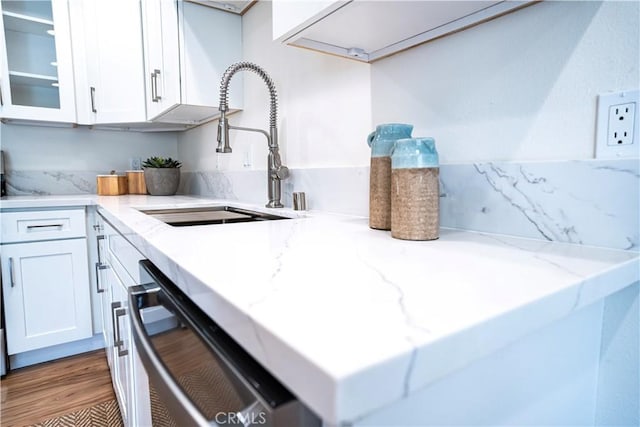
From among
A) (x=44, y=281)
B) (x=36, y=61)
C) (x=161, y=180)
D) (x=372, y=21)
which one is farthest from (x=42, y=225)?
(x=372, y=21)

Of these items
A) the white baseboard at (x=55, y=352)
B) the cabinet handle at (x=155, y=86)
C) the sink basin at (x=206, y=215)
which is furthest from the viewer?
the cabinet handle at (x=155, y=86)

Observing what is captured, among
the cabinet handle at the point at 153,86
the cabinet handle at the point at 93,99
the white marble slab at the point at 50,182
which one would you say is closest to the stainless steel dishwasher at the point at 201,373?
the cabinet handle at the point at 153,86

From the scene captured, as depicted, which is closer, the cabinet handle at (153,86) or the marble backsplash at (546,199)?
the marble backsplash at (546,199)

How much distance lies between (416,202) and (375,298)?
0.37 meters

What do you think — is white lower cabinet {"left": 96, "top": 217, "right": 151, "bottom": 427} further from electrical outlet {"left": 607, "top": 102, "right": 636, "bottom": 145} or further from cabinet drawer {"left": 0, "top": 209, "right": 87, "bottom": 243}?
electrical outlet {"left": 607, "top": 102, "right": 636, "bottom": 145}

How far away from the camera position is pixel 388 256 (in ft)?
1.92

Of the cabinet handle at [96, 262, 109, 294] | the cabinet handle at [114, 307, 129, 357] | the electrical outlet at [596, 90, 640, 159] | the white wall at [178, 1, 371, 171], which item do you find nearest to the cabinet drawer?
the cabinet handle at [96, 262, 109, 294]

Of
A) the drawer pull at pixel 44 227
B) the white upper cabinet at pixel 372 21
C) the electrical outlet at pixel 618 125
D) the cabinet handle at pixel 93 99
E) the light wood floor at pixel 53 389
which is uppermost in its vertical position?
the cabinet handle at pixel 93 99

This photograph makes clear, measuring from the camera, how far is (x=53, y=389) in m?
1.62

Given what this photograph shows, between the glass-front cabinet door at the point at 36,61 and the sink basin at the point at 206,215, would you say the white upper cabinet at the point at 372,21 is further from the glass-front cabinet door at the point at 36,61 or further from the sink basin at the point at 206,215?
the glass-front cabinet door at the point at 36,61

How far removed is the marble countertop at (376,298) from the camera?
0.88 feet

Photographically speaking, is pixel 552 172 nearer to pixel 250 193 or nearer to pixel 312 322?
pixel 312 322

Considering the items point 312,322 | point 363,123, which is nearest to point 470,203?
point 363,123

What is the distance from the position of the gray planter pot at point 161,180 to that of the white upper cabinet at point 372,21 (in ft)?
5.20
